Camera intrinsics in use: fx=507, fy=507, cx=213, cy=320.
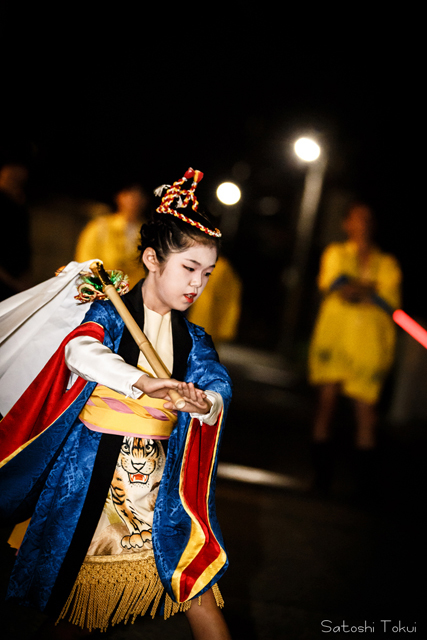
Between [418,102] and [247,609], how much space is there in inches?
198

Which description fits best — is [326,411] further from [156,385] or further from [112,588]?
[156,385]

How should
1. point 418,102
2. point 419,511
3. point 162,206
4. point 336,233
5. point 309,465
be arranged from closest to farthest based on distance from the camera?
point 162,206
point 419,511
point 309,465
point 418,102
point 336,233

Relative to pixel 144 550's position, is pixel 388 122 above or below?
above

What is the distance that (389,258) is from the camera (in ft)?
11.1

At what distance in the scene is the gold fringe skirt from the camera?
1.39 metres

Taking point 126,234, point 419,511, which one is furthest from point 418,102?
point 419,511

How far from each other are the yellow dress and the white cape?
87.1 inches

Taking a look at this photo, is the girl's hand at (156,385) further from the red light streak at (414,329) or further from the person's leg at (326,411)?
the person's leg at (326,411)

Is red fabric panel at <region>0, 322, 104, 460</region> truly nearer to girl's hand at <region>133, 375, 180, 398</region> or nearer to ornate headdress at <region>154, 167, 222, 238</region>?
girl's hand at <region>133, 375, 180, 398</region>

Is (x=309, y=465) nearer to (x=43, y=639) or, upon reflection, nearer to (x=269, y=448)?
(x=269, y=448)

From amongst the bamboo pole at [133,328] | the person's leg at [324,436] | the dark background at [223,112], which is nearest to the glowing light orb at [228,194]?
the dark background at [223,112]

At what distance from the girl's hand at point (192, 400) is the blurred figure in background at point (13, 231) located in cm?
192

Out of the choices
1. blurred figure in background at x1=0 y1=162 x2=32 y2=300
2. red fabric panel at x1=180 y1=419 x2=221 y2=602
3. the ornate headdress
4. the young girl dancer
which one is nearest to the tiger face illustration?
the young girl dancer

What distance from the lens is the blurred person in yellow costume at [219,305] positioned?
3691 millimetres
